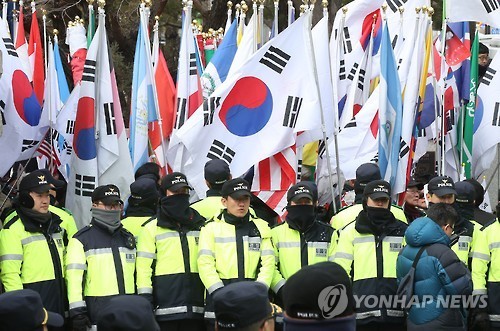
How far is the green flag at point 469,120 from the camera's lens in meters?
12.3

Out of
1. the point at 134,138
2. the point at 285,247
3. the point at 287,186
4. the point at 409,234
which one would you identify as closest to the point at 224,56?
the point at 134,138

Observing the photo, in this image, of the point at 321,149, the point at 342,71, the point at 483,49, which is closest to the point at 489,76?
the point at 342,71

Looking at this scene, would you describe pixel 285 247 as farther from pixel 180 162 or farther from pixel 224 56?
pixel 224 56

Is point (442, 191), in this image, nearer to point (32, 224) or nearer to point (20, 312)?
point (32, 224)

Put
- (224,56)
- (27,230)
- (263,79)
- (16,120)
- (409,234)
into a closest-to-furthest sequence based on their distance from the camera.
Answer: (409,234) → (27,230) → (16,120) → (263,79) → (224,56)

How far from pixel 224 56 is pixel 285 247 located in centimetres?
401

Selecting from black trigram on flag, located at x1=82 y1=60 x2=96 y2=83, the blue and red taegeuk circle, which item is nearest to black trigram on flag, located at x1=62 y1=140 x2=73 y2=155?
black trigram on flag, located at x1=82 y1=60 x2=96 y2=83

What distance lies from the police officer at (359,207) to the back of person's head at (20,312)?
474cm

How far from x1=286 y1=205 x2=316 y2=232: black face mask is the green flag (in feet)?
12.4

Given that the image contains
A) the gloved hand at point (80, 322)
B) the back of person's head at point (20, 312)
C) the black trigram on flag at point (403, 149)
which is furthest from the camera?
the black trigram on flag at point (403, 149)

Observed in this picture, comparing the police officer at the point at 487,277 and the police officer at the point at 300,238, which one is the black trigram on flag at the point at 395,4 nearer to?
the police officer at the point at 487,277

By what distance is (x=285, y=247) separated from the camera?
9.02 m

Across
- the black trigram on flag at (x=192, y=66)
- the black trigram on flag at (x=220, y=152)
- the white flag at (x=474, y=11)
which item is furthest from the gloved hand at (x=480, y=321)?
the black trigram on flag at (x=192, y=66)

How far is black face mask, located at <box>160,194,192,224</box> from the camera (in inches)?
347
